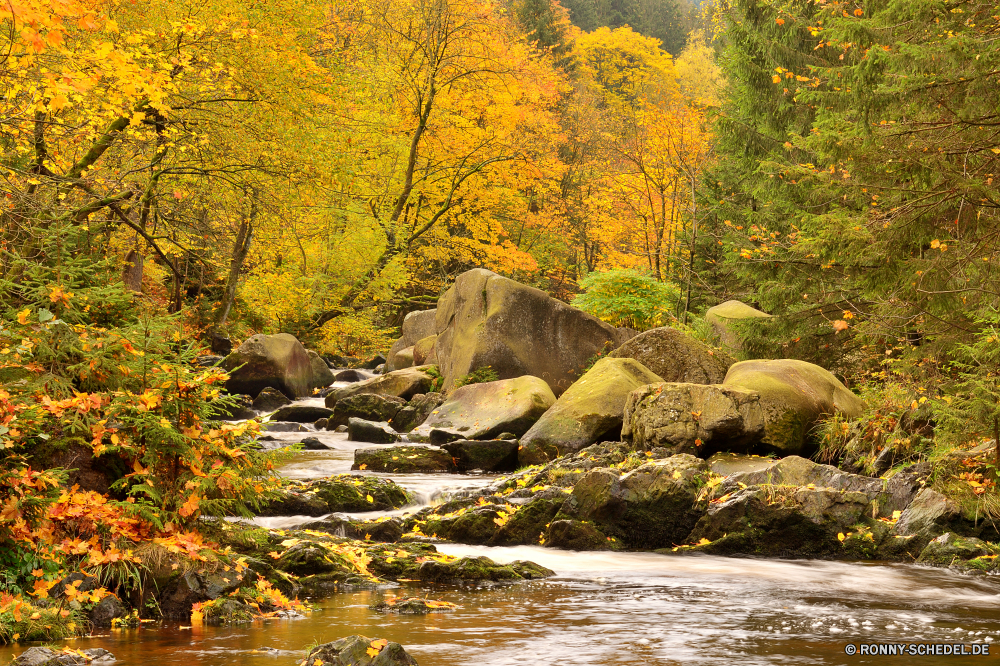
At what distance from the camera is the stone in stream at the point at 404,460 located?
1158 cm

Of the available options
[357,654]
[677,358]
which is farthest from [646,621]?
[677,358]

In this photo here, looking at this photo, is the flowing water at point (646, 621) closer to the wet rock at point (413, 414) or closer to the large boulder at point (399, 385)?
the wet rock at point (413, 414)

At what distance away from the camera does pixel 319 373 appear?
20594 mm

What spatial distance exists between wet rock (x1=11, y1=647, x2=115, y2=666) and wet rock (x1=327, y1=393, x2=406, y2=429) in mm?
11500

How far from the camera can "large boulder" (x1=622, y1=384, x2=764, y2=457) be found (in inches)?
406

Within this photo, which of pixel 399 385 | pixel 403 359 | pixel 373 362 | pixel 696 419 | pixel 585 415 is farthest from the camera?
pixel 373 362

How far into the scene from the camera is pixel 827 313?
1275 centimetres

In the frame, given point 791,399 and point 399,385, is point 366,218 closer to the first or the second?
point 399,385

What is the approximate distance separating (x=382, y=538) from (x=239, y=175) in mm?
6378

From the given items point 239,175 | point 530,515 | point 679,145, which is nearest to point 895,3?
point 530,515

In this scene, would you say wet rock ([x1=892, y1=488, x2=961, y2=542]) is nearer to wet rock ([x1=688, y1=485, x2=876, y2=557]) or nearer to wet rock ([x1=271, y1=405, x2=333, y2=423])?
wet rock ([x1=688, y1=485, x2=876, y2=557])

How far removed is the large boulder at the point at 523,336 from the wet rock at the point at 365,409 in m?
1.34

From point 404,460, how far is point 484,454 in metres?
1.21

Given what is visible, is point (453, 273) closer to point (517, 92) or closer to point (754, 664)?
point (517, 92)
